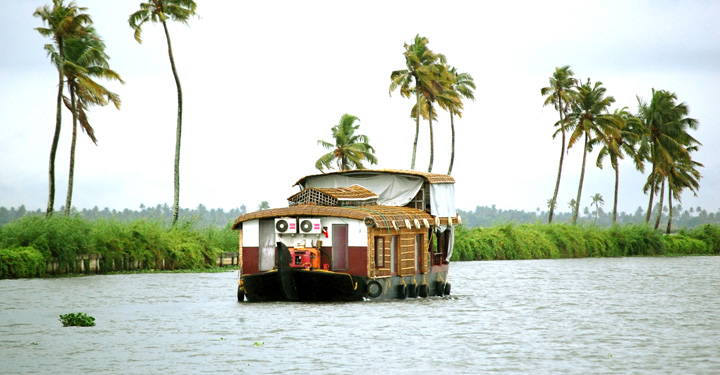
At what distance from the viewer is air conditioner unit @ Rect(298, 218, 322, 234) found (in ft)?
79.7

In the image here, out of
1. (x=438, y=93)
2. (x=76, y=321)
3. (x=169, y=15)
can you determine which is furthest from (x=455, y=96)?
(x=76, y=321)

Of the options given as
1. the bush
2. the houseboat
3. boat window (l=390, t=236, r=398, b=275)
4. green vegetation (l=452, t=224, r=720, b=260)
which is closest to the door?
the houseboat

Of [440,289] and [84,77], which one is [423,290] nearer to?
[440,289]

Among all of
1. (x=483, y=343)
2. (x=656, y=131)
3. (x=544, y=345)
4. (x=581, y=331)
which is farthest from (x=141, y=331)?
(x=656, y=131)

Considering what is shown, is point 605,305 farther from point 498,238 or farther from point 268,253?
point 498,238

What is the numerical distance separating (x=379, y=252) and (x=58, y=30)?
849 inches

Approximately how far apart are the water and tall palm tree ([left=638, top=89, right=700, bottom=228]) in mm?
40996

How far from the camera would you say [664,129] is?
241 feet

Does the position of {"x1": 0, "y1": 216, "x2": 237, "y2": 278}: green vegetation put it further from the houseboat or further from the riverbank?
the houseboat

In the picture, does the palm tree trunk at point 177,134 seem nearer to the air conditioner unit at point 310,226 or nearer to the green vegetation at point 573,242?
the green vegetation at point 573,242

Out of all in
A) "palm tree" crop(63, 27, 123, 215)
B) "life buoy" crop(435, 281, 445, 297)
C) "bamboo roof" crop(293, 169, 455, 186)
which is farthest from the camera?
"palm tree" crop(63, 27, 123, 215)

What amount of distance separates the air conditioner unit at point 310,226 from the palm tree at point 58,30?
1859cm

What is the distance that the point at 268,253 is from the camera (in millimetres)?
25109

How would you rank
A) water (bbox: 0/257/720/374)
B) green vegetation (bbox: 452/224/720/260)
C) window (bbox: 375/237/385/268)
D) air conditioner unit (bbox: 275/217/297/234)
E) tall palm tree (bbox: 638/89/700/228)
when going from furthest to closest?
tall palm tree (bbox: 638/89/700/228)
green vegetation (bbox: 452/224/720/260)
window (bbox: 375/237/385/268)
air conditioner unit (bbox: 275/217/297/234)
water (bbox: 0/257/720/374)
